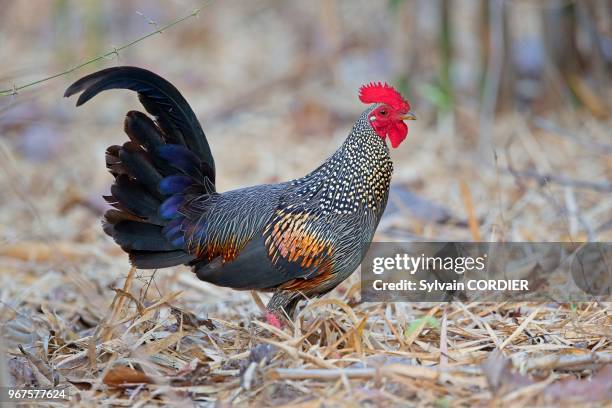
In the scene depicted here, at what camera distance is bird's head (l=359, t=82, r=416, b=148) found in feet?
13.0

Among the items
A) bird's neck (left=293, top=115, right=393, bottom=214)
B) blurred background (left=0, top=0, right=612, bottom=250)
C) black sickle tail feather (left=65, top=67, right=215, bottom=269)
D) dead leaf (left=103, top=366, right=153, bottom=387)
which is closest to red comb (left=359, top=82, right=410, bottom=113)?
bird's neck (left=293, top=115, right=393, bottom=214)

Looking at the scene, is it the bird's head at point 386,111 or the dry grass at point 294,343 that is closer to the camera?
the dry grass at point 294,343

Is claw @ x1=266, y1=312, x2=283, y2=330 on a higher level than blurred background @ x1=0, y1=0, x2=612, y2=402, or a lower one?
lower

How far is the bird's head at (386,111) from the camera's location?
3.95 meters

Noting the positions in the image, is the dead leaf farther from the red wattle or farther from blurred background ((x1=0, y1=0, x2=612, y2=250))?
blurred background ((x1=0, y1=0, x2=612, y2=250))

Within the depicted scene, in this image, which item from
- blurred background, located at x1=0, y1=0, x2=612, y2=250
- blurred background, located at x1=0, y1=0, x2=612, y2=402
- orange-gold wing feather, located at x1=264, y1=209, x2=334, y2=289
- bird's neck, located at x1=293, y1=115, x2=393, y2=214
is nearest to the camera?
orange-gold wing feather, located at x1=264, y1=209, x2=334, y2=289

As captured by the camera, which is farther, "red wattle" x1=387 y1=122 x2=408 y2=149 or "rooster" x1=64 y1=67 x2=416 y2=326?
"red wattle" x1=387 y1=122 x2=408 y2=149

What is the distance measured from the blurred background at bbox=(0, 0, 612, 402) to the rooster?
0.57 meters

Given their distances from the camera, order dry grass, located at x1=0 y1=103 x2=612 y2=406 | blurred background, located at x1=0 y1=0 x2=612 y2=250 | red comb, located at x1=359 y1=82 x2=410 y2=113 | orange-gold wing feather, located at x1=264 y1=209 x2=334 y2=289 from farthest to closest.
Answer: blurred background, located at x1=0 y1=0 x2=612 y2=250
red comb, located at x1=359 y1=82 x2=410 y2=113
orange-gold wing feather, located at x1=264 y1=209 x2=334 y2=289
dry grass, located at x1=0 y1=103 x2=612 y2=406

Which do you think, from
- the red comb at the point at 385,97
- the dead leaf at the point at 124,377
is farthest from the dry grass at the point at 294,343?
the red comb at the point at 385,97

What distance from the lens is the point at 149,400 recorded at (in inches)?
127

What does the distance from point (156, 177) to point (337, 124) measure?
15.4 feet

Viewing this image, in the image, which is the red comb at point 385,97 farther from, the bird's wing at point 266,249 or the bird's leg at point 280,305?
the bird's leg at point 280,305

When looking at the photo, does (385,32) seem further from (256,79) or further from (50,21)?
(50,21)
